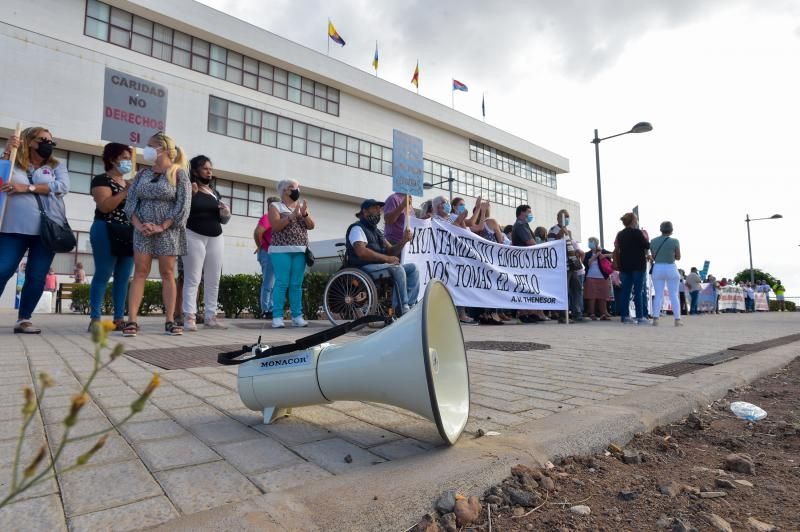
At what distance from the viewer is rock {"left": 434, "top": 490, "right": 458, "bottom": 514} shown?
4.36 feet

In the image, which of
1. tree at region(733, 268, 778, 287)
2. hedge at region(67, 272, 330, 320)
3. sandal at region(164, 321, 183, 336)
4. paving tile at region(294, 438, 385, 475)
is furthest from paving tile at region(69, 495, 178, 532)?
tree at region(733, 268, 778, 287)

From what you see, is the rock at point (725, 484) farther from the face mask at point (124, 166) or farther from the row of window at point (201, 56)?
the row of window at point (201, 56)

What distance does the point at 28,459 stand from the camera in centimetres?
154

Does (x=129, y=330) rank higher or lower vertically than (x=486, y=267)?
lower

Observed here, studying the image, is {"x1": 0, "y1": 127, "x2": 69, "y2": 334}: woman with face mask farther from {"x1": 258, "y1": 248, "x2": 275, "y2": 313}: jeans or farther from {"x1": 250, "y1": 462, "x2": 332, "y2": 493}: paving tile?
{"x1": 250, "y1": 462, "x2": 332, "y2": 493}: paving tile

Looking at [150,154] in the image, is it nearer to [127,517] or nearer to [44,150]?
[44,150]

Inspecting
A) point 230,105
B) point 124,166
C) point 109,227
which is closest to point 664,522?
point 109,227

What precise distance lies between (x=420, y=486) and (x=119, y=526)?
0.76 meters

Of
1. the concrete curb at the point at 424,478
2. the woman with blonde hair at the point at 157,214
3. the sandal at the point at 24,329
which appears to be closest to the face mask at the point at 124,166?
the woman with blonde hair at the point at 157,214

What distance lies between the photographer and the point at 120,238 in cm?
507

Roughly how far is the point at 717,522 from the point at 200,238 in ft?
18.2

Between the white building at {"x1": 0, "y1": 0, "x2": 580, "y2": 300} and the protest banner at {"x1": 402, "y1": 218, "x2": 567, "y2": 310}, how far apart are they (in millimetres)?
11854

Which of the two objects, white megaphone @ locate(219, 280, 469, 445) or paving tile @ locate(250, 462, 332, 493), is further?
white megaphone @ locate(219, 280, 469, 445)

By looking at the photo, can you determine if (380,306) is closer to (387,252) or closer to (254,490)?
(387,252)
